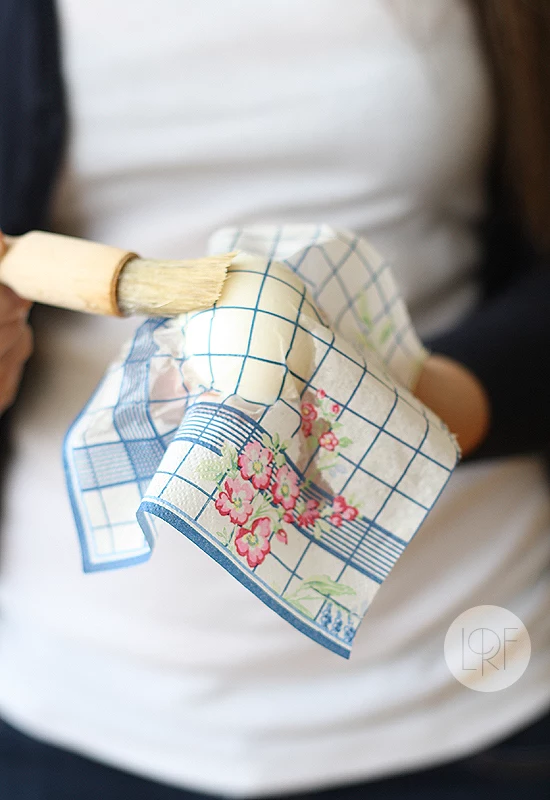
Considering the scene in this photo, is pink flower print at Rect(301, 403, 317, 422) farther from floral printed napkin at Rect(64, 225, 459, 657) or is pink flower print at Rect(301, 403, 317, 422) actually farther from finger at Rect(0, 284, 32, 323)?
finger at Rect(0, 284, 32, 323)

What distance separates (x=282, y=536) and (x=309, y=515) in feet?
0.05

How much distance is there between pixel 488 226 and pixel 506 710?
0.32m

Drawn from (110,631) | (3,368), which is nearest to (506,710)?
(110,631)

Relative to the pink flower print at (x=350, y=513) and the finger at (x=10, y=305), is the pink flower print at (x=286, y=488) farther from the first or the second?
the finger at (x=10, y=305)

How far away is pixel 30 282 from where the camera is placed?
0.27m

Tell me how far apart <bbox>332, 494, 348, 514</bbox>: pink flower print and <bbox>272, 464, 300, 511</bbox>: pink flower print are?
0.01 metres

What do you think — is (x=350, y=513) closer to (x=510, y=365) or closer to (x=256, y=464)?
(x=256, y=464)

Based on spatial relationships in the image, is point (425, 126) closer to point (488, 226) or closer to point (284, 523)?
point (488, 226)

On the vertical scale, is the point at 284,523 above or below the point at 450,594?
above

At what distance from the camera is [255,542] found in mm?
235
